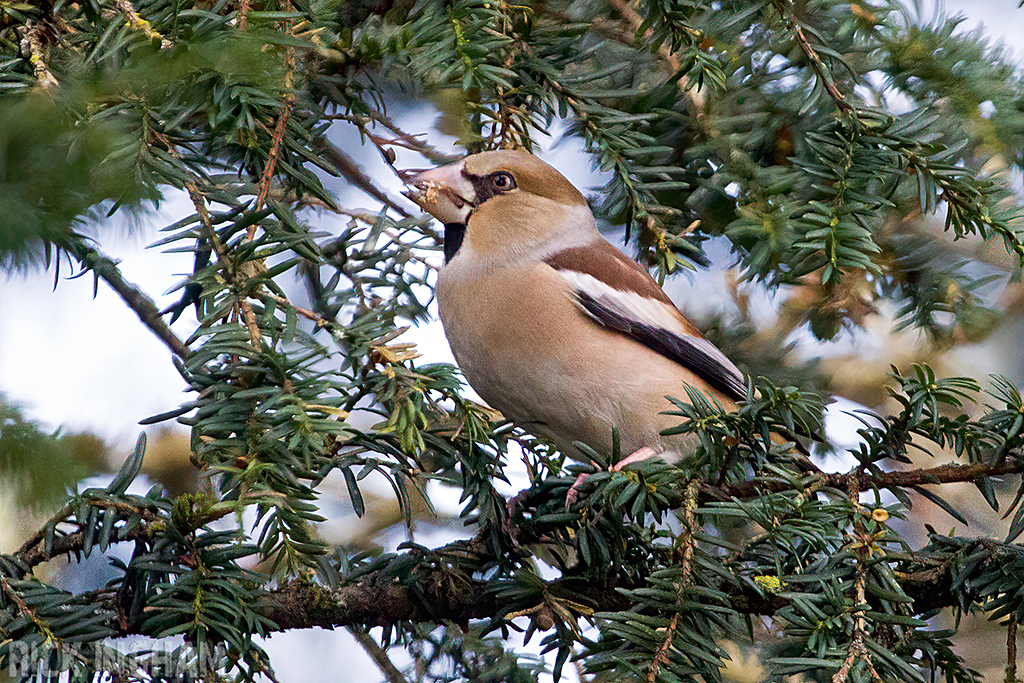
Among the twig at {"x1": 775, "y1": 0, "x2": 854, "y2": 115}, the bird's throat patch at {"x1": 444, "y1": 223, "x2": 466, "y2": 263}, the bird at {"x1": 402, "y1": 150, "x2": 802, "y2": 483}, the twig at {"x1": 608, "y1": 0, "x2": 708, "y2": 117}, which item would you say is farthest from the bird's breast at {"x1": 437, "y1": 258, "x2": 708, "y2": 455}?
the twig at {"x1": 775, "y1": 0, "x2": 854, "y2": 115}

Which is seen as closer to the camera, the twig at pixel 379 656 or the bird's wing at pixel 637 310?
the twig at pixel 379 656

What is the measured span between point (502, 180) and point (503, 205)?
49 millimetres

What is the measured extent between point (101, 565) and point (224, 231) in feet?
3.30

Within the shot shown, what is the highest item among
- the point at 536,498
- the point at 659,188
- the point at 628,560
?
the point at 659,188

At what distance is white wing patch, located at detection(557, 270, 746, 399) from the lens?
1503mm

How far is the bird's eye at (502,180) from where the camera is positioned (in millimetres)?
1592

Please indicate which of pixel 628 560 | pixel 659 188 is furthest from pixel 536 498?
pixel 659 188

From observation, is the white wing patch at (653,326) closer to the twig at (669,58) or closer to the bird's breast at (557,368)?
the bird's breast at (557,368)

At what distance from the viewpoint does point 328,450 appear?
0.93m

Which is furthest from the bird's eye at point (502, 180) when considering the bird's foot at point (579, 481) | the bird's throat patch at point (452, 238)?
the bird's foot at point (579, 481)

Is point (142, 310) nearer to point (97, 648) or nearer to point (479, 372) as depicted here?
point (479, 372)

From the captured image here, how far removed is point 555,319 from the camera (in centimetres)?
145

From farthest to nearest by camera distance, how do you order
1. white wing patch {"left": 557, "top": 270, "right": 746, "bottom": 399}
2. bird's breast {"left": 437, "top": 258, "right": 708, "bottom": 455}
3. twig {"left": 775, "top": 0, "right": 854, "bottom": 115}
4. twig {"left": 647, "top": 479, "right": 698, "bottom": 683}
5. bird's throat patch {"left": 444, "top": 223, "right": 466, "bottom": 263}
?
bird's throat patch {"left": 444, "top": 223, "right": 466, "bottom": 263} < white wing patch {"left": 557, "top": 270, "right": 746, "bottom": 399} < bird's breast {"left": 437, "top": 258, "right": 708, "bottom": 455} < twig {"left": 775, "top": 0, "right": 854, "bottom": 115} < twig {"left": 647, "top": 479, "right": 698, "bottom": 683}

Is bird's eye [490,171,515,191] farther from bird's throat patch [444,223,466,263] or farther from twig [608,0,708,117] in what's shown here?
twig [608,0,708,117]
